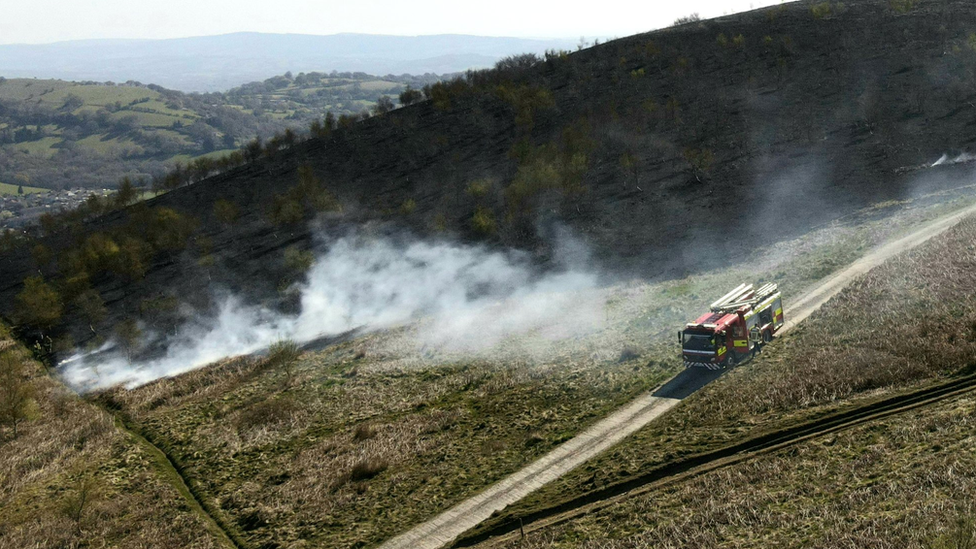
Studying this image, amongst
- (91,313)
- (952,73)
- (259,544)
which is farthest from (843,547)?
(952,73)

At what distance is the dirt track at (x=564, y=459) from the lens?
28906 millimetres

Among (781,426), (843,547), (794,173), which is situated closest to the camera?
(843,547)

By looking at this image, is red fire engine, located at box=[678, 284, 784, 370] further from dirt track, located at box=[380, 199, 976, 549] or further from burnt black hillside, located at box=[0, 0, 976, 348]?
burnt black hillside, located at box=[0, 0, 976, 348]

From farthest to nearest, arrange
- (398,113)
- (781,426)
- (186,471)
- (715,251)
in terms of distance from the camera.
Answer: (398,113) < (715,251) < (186,471) < (781,426)

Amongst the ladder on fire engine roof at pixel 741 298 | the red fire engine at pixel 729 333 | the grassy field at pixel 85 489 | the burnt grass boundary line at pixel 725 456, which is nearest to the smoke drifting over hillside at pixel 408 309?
the grassy field at pixel 85 489

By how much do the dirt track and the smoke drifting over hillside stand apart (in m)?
12.5

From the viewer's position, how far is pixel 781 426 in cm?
2983

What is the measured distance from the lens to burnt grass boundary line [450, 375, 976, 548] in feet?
91.8

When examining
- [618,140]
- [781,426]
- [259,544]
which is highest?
[618,140]

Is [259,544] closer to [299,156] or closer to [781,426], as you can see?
[781,426]

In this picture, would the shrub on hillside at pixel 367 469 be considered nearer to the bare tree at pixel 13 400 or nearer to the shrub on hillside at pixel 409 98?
the bare tree at pixel 13 400

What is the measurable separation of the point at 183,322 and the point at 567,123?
5461 cm

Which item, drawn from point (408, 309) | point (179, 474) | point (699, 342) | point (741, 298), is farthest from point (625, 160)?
point (179, 474)

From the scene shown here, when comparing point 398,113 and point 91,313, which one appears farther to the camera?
point 398,113
